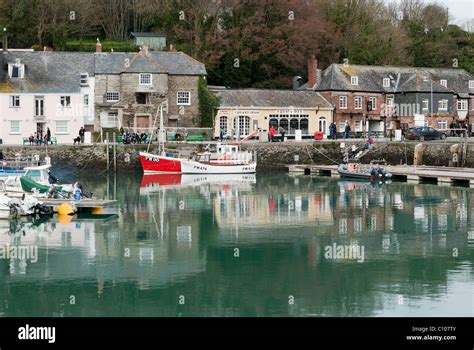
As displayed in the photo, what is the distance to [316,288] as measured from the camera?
25.3 m

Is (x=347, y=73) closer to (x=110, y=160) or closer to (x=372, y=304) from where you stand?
(x=110, y=160)

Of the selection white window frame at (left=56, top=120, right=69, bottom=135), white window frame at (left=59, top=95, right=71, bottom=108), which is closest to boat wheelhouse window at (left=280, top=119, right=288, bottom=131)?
white window frame at (left=59, top=95, right=71, bottom=108)

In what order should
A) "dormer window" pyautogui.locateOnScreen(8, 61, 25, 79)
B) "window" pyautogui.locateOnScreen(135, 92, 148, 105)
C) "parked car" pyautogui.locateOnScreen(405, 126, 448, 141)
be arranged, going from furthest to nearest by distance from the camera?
"parked car" pyautogui.locateOnScreen(405, 126, 448, 141), "window" pyautogui.locateOnScreen(135, 92, 148, 105), "dormer window" pyautogui.locateOnScreen(8, 61, 25, 79)

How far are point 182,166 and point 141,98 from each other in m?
8.04

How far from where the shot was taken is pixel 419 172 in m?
53.4

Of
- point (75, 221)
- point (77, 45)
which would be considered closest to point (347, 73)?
point (77, 45)

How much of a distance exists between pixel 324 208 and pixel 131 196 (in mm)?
9715

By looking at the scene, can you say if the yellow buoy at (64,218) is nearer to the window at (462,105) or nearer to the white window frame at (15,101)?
the white window frame at (15,101)

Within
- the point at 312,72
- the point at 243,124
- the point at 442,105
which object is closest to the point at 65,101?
the point at 243,124

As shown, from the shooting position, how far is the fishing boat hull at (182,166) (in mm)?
57281

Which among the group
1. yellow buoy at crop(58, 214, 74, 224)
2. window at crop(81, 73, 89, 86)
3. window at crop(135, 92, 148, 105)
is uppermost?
window at crop(81, 73, 89, 86)

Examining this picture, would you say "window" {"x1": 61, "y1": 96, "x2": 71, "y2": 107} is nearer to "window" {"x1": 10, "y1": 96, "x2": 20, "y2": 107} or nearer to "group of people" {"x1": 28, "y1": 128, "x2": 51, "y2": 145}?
"group of people" {"x1": 28, "y1": 128, "x2": 51, "y2": 145}

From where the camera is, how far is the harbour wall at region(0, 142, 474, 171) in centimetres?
5672

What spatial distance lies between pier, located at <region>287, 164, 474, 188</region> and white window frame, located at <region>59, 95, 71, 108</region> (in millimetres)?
14612
